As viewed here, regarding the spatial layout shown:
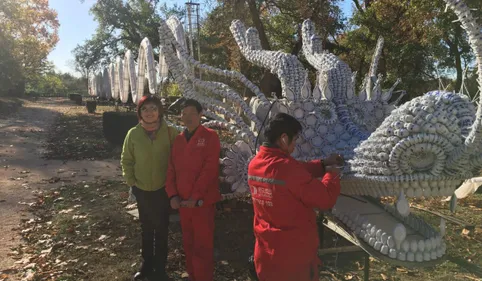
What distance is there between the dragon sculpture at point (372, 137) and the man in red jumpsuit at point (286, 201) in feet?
1.26

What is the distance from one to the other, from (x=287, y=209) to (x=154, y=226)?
170 centimetres

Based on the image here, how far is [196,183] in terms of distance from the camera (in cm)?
300

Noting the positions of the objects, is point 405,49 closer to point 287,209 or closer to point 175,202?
point 175,202

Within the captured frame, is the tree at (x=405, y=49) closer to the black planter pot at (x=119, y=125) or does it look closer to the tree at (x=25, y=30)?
the black planter pot at (x=119, y=125)

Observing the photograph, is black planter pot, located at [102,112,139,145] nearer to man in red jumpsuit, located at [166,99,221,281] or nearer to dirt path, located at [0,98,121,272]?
dirt path, located at [0,98,121,272]

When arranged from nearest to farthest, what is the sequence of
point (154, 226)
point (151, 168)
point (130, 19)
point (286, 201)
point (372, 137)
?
point (286, 201) → point (372, 137) → point (151, 168) → point (154, 226) → point (130, 19)

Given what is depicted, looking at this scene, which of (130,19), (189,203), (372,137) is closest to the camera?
(372,137)

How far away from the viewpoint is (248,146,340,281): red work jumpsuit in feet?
6.66

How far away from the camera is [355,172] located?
8.05 ft

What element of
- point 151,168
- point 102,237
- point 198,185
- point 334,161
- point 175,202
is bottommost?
point 102,237

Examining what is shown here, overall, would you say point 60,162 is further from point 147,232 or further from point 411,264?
point 411,264

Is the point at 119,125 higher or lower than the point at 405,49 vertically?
lower

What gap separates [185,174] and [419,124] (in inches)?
67.5

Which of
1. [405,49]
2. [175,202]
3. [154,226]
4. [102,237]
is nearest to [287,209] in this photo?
[175,202]
